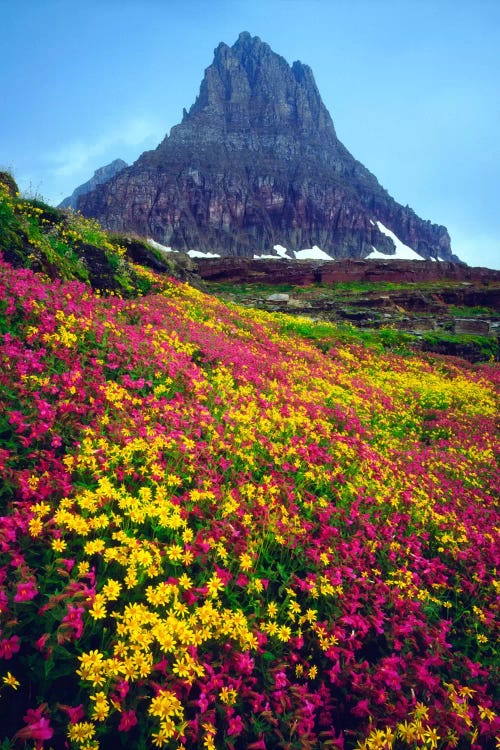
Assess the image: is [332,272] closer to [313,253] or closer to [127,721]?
[127,721]

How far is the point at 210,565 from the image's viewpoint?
382 centimetres

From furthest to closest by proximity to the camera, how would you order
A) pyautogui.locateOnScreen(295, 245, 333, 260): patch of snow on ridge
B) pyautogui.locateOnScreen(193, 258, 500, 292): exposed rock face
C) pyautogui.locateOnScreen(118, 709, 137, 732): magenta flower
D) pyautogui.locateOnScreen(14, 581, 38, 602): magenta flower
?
pyautogui.locateOnScreen(295, 245, 333, 260): patch of snow on ridge → pyautogui.locateOnScreen(193, 258, 500, 292): exposed rock face → pyautogui.locateOnScreen(14, 581, 38, 602): magenta flower → pyautogui.locateOnScreen(118, 709, 137, 732): magenta flower

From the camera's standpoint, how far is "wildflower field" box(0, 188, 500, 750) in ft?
8.90

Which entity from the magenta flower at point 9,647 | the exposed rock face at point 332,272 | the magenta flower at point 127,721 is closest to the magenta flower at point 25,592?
the magenta flower at point 9,647

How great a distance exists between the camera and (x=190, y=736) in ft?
8.73

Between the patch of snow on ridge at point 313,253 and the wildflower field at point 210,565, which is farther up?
the patch of snow on ridge at point 313,253

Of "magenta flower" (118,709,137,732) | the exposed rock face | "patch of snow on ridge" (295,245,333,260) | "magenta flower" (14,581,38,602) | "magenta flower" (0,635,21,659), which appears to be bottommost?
"magenta flower" (118,709,137,732)

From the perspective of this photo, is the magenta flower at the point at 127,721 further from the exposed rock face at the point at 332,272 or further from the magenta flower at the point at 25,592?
the exposed rock face at the point at 332,272

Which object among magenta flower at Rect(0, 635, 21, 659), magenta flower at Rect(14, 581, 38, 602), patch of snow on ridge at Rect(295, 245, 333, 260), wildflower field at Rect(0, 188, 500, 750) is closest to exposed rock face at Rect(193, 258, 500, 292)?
wildflower field at Rect(0, 188, 500, 750)

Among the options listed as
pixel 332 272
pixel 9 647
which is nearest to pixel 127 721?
pixel 9 647

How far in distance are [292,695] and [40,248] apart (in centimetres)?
993

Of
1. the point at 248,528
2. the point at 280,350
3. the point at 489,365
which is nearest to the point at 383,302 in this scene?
the point at 489,365

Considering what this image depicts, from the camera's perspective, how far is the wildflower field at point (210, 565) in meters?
2.71

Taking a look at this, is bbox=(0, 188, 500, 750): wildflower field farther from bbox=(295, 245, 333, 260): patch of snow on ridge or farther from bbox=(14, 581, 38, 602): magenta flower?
bbox=(295, 245, 333, 260): patch of snow on ridge
